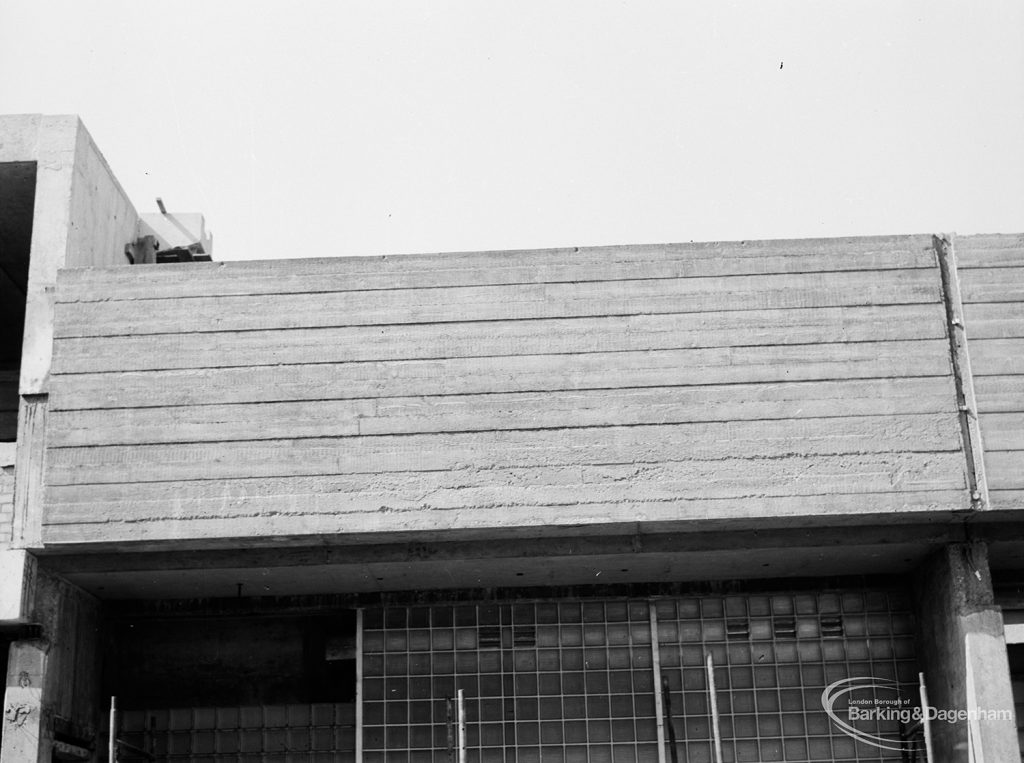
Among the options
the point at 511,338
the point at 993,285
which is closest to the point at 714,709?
the point at 511,338

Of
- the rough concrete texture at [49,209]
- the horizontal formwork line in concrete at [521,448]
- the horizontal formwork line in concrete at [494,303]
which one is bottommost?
the horizontal formwork line in concrete at [521,448]

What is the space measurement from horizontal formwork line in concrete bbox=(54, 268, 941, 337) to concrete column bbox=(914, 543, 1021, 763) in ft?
12.3

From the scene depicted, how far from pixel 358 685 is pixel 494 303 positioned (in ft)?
20.2

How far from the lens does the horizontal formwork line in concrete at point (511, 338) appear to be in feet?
56.4

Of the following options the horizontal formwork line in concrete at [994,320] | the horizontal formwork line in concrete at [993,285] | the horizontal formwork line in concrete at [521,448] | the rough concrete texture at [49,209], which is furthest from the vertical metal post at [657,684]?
the rough concrete texture at [49,209]

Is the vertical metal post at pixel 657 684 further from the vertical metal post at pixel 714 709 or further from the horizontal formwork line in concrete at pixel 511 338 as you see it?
the horizontal formwork line in concrete at pixel 511 338

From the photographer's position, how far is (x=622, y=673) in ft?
63.0

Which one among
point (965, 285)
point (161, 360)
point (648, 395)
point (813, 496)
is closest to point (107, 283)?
point (161, 360)

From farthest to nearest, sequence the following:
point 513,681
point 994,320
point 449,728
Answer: point 513,681 < point 449,728 < point 994,320

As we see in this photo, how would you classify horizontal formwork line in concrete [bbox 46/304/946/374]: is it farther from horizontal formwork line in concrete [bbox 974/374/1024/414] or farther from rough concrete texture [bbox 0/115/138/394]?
horizontal formwork line in concrete [bbox 974/374/1024/414]

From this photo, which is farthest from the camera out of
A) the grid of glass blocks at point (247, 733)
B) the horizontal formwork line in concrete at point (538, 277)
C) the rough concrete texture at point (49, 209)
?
the grid of glass blocks at point (247, 733)

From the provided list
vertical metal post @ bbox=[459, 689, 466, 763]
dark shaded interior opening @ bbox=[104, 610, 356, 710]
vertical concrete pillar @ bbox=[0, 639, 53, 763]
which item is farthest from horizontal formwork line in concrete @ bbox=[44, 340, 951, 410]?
dark shaded interior opening @ bbox=[104, 610, 356, 710]

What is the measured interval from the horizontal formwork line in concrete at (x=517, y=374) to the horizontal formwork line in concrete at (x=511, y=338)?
11 cm

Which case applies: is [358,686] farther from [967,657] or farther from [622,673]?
[967,657]
